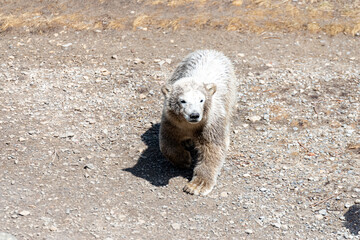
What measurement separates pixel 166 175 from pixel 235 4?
619 centimetres

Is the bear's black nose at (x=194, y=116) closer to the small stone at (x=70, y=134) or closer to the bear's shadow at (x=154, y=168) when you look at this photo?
the bear's shadow at (x=154, y=168)

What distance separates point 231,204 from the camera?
6.41 metres

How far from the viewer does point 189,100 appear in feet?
20.4

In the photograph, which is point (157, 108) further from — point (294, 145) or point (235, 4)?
point (235, 4)

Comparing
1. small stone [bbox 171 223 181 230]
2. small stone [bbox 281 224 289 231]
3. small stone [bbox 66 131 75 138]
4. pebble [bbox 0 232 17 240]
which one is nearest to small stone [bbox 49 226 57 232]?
pebble [bbox 0 232 17 240]

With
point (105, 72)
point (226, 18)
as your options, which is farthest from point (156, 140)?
point (226, 18)

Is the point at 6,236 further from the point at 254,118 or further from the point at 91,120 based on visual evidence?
the point at 254,118

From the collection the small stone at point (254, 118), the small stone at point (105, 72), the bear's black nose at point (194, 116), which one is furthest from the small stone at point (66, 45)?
the bear's black nose at point (194, 116)

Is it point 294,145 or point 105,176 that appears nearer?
point 105,176

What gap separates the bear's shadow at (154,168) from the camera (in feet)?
22.7

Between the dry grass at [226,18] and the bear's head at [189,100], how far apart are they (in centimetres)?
479

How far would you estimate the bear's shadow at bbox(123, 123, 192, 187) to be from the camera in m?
6.92

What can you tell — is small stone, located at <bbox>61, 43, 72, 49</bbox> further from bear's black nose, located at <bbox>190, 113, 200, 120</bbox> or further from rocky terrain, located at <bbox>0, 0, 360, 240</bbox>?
bear's black nose, located at <bbox>190, 113, 200, 120</bbox>

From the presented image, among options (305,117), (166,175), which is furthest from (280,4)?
(166,175)
